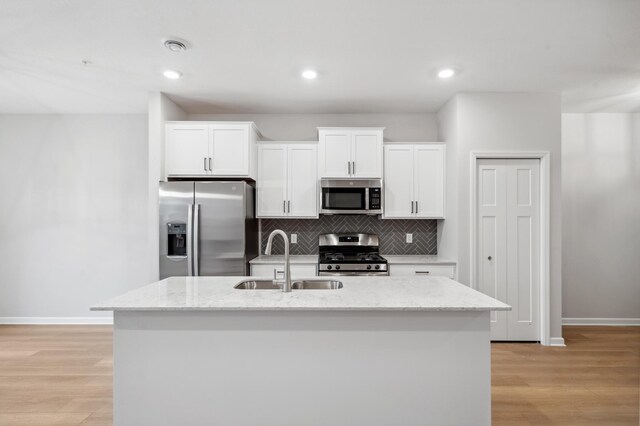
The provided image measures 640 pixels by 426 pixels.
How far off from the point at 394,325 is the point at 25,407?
109 inches

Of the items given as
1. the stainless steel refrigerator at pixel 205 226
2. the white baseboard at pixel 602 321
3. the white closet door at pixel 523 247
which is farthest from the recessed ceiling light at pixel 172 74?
the white baseboard at pixel 602 321

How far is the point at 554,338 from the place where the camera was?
351 cm

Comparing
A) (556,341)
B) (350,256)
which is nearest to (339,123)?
(350,256)

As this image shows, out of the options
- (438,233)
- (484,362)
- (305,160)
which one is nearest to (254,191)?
(305,160)

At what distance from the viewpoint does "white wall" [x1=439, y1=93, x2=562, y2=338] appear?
11.6 feet

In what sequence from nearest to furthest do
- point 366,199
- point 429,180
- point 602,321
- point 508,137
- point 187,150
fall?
point 508,137 < point 187,150 < point 366,199 < point 429,180 < point 602,321

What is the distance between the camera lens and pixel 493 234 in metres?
3.57

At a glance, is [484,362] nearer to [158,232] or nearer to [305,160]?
[305,160]

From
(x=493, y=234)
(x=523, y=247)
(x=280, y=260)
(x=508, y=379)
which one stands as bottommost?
(x=508, y=379)

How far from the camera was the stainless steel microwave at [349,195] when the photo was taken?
383cm

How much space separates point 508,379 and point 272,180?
10.2ft

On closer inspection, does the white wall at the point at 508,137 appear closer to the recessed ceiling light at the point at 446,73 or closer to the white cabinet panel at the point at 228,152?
the recessed ceiling light at the point at 446,73

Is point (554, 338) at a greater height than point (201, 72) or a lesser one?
lesser

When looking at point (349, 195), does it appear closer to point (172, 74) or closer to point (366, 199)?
point (366, 199)
